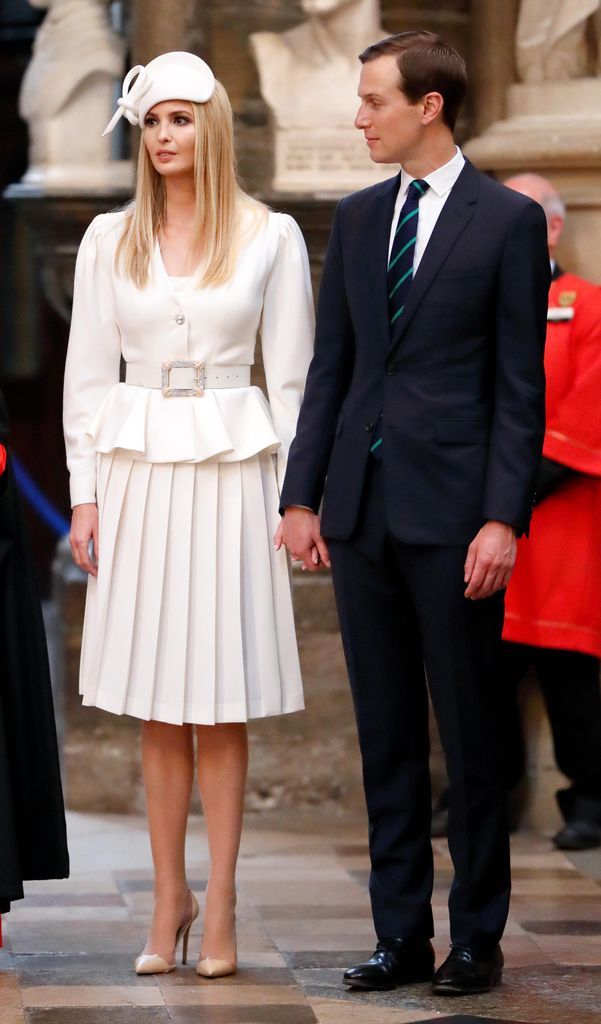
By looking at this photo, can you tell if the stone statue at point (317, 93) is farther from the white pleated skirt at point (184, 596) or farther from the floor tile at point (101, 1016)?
the floor tile at point (101, 1016)

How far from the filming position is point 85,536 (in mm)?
4184

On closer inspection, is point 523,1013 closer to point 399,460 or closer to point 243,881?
point 399,460

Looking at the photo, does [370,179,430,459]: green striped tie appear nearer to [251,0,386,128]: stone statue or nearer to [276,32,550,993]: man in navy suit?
[276,32,550,993]: man in navy suit

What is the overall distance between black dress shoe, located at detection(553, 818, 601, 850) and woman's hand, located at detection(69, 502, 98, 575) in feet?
7.02

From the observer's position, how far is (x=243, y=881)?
527cm

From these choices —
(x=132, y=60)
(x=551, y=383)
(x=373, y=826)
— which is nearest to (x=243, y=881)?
(x=373, y=826)

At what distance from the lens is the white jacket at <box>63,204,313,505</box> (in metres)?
4.10

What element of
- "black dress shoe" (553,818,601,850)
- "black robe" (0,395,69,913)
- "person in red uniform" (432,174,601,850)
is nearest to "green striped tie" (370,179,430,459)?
"black robe" (0,395,69,913)

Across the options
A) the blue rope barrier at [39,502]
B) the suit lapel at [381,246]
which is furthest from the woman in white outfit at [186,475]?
the blue rope barrier at [39,502]

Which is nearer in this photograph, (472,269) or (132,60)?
(472,269)

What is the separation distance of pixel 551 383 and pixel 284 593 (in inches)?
70.7

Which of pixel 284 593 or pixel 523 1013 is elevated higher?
pixel 284 593

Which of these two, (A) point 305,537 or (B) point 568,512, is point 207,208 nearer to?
(A) point 305,537

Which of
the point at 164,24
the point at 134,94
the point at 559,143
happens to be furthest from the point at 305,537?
the point at 164,24
